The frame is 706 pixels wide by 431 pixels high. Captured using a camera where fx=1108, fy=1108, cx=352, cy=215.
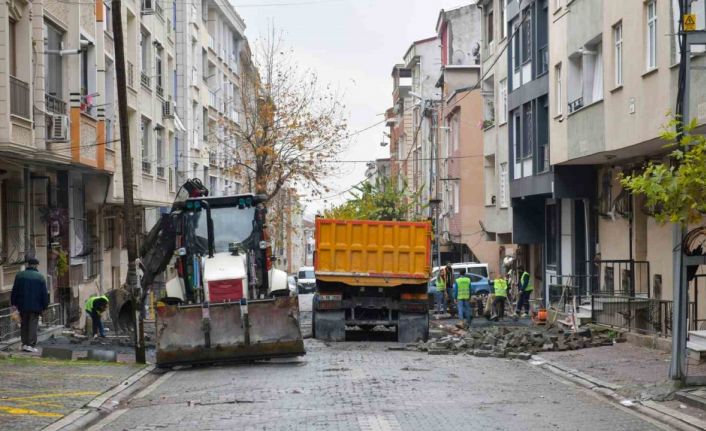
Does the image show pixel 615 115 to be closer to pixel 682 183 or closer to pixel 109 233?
pixel 682 183

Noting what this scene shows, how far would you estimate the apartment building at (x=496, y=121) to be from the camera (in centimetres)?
4256

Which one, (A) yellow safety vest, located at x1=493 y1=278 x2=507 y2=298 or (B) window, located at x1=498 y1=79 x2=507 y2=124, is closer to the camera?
(A) yellow safety vest, located at x1=493 y1=278 x2=507 y2=298

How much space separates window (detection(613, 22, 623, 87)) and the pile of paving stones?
566 centimetres

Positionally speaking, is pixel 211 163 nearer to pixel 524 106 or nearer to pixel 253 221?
pixel 524 106

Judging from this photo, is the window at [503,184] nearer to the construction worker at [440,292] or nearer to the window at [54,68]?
the construction worker at [440,292]

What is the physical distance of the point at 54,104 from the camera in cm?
2623

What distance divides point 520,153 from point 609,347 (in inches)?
602

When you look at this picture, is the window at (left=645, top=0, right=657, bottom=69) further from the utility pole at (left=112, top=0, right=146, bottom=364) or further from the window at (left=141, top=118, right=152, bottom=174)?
the window at (left=141, top=118, right=152, bottom=174)

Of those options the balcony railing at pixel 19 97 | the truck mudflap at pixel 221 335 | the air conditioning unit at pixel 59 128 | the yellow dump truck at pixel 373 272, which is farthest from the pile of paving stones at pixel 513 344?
the balcony railing at pixel 19 97

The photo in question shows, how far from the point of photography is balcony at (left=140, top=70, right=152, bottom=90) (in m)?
39.9

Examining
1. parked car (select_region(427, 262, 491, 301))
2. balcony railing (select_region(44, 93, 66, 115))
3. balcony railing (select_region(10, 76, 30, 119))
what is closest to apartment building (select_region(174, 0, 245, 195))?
parked car (select_region(427, 262, 491, 301))

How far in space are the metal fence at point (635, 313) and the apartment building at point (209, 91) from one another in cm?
2655

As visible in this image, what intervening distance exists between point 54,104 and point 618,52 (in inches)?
518

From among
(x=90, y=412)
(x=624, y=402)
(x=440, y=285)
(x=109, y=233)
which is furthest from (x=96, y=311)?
(x=440, y=285)
